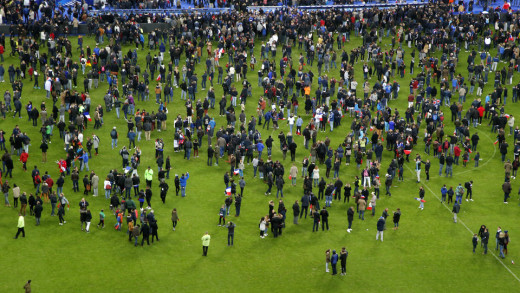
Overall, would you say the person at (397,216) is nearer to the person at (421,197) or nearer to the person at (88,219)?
the person at (421,197)

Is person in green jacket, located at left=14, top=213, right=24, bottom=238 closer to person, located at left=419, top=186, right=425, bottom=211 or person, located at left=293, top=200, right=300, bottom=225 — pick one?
person, located at left=293, top=200, right=300, bottom=225

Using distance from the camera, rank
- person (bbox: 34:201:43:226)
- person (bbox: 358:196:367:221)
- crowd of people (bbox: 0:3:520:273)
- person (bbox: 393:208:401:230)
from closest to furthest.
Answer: person (bbox: 34:201:43:226) → person (bbox: 393:208:401:230) → person (bbox: 358:196:367:221) → crowd of people (bbox: 0:3:520:273)

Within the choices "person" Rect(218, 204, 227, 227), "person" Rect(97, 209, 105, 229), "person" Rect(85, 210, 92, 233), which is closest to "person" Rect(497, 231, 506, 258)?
"person" Rect(218, 204, 227, 227)

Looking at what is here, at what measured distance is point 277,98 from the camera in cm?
6856

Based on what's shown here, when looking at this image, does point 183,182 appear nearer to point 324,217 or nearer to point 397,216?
point 324,217

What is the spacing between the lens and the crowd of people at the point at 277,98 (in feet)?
181

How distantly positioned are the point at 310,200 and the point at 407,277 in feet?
27.3

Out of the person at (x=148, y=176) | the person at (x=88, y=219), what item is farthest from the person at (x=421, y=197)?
the person at (x=88, y=219)

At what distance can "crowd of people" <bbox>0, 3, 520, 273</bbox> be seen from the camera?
181 ft

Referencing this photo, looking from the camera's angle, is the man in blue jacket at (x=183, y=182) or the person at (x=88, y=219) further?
the man in blue jacket at (x=183, y=182)

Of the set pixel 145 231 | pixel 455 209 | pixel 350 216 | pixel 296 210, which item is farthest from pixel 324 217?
pixel 145 231

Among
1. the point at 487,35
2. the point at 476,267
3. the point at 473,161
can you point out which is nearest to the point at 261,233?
the point at 476,267

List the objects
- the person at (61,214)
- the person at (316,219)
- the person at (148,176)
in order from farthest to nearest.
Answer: the person at (148,176) → the person at (316,219) → the person at (61,214)

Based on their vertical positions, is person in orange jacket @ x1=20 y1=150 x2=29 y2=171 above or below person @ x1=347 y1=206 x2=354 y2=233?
above
